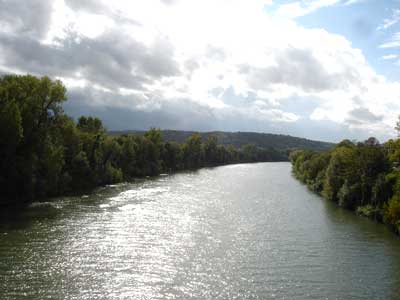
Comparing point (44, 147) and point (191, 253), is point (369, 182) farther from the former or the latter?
point (44, 147)

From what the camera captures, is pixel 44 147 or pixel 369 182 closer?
pixel 369 182

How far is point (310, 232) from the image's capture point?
147 ft

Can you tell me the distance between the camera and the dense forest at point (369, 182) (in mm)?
46656

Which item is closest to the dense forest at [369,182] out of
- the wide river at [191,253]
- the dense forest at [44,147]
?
the wide river at [191,253]

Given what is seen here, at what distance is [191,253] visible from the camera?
3453 cm

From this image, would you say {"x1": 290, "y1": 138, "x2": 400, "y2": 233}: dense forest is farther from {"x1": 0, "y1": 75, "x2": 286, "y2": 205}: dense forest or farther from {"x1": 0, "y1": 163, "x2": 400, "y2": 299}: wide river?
{"x1": 0, "y1": 75, "x2": 286, "y2": 205}: dense forest

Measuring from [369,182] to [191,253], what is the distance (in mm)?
34219

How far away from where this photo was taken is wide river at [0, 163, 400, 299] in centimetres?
A: 2656

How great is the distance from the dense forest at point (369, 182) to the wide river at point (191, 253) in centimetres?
271

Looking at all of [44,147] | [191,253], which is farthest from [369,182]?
[44,147]

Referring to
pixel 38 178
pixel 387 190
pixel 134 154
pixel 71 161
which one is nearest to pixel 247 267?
pixel 387 190

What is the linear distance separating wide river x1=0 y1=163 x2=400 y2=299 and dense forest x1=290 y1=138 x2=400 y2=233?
2710mm

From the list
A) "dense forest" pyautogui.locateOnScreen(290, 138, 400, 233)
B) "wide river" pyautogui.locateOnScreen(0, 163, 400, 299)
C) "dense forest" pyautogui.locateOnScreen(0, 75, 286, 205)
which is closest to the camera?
"wide river" pyautogui.locateOnScreen(0, 163, 400, 299)

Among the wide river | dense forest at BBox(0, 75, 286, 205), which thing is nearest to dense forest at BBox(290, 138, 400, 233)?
the wide river
